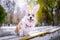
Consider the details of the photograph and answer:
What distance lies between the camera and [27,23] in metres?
1.54

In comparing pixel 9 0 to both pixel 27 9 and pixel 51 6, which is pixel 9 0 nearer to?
pixel 27 9

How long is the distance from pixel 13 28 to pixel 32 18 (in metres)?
0.22

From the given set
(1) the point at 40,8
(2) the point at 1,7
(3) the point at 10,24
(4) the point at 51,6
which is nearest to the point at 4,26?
(3) the point at 10,24

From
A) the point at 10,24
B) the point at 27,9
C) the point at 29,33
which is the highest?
the point at 27,9

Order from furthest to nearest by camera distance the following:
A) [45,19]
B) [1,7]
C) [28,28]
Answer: [45,19] < [28,28] < [1,7]

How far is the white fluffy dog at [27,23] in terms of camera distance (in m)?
1.52

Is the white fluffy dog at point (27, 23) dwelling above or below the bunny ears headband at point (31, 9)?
below

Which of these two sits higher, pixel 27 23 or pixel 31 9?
pixel 31 9

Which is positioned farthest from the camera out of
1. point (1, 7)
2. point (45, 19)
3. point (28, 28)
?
point (45, 19)

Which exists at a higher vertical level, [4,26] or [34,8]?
[34,8]

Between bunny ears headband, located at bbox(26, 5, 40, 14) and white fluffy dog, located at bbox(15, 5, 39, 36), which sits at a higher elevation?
bunny ears headband, located at bbox(26, 5, 40, 14)

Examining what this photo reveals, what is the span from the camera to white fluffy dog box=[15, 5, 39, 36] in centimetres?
152

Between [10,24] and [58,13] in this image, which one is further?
[58,13]

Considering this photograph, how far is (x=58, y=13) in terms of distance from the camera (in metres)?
1.75
